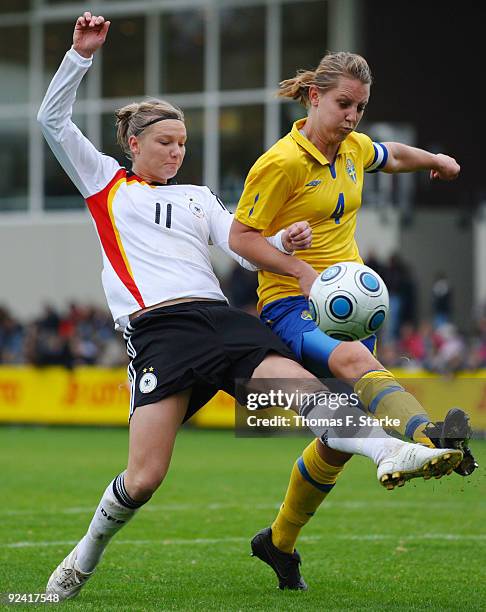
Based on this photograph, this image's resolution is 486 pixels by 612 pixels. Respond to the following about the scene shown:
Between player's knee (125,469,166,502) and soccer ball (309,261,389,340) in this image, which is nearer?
soccer ball (309,261,389,340)

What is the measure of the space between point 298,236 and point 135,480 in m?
1.41

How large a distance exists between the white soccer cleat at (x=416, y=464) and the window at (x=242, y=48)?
22.5 m

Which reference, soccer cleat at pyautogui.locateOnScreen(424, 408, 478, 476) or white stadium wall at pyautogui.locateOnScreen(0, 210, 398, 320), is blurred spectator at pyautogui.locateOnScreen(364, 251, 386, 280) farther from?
soccer cleat at pyautogui.locateOnScreen(424, 408, 478, 476)

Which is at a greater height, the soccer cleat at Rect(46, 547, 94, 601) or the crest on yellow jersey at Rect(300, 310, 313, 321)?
the crest on yellow jersey at Rect(300, 310, 313, 321)

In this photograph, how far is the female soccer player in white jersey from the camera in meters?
5.81

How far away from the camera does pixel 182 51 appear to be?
27.7 m

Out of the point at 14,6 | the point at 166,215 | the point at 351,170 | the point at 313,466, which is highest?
the point at 14,6

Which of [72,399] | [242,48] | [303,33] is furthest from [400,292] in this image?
[242,48]

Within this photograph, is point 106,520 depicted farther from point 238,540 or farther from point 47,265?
point 47,265

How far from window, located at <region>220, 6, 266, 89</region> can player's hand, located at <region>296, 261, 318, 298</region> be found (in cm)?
2152

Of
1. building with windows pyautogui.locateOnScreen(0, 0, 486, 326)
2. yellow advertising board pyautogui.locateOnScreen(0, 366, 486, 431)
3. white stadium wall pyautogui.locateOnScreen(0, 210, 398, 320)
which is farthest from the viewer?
white stadium wall pyautogui.locateOnScreen(0, 210, 398, 320)

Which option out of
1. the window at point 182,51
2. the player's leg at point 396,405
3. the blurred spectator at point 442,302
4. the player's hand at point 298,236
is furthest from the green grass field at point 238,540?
the window at point 182,51

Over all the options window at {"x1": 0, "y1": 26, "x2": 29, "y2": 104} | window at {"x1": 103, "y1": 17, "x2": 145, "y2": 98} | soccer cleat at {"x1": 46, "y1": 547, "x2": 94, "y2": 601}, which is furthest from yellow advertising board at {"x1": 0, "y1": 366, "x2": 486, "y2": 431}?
soccer cleat at {"x1": 46, "y1": 547, "x2": 94, "y2": 601}

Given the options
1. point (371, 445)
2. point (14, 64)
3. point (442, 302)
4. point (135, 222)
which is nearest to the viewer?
point (371, 445)
